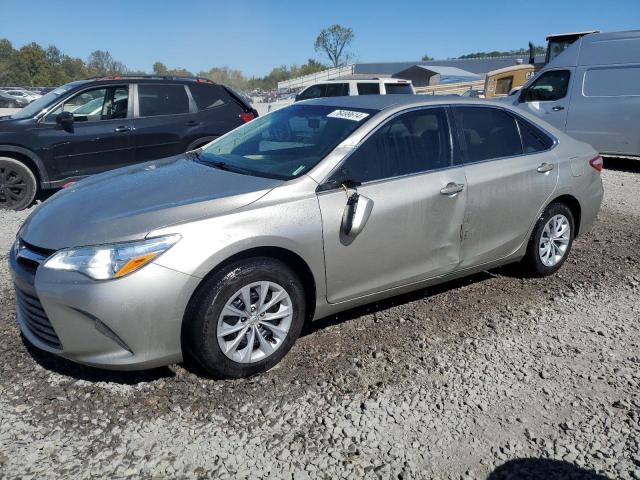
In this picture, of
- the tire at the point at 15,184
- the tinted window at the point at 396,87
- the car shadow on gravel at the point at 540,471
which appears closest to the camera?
the car shadow on gravel at the point at 540,471

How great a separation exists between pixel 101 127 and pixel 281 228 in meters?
5.26

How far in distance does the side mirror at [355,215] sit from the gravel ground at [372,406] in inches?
30.5

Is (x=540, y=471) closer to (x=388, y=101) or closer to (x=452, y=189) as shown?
(x=452, y=189)

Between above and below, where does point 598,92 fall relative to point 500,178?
below

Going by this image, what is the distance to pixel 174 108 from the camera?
25.6ft

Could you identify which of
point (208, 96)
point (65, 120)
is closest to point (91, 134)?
point (65, 120)

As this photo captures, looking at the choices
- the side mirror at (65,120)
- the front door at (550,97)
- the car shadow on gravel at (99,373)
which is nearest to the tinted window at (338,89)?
the front door at (550,97)

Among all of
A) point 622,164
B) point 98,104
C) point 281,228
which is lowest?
point 622,164

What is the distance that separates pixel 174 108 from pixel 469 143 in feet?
16.8

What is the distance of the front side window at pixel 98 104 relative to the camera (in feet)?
23.9

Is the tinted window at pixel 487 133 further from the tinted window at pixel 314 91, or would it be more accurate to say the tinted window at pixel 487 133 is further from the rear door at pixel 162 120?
the tinted window at pixel 314 91

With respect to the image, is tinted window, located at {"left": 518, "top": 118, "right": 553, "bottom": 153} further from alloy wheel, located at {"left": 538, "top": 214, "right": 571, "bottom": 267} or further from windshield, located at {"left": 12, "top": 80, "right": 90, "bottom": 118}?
windshield, located at {"left": 12, "top": 80, "right": 90, "bottom": 118}

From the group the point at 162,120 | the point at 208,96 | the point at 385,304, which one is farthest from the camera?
the point at 208,96

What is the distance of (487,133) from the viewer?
4.11 meters
